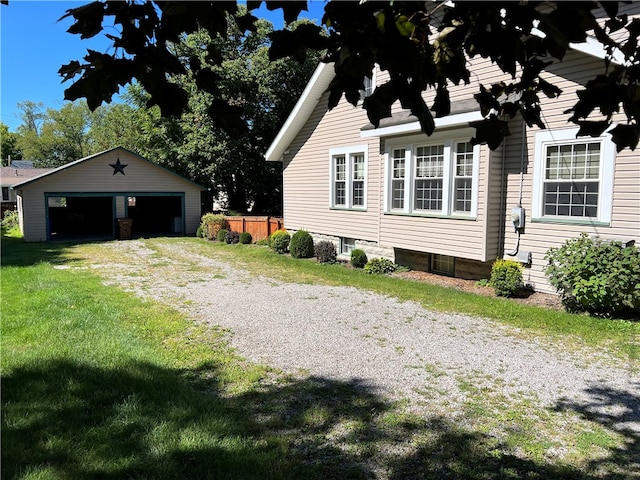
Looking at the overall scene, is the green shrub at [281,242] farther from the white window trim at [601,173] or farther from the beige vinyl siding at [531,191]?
the white window trim at [601,173]

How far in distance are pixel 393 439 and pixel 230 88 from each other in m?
21.6

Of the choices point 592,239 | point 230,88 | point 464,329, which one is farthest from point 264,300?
point 230,88

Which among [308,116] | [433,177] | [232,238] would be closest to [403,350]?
[433,177]

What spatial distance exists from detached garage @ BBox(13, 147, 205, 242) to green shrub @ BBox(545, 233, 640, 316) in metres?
19.4

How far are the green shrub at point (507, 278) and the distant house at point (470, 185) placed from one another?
445mm

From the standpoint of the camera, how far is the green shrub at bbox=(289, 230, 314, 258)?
47.9ft

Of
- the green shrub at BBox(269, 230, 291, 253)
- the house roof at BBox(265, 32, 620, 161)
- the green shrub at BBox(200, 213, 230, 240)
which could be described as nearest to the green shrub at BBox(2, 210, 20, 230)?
the green shrub at BBox(200, 213, 230, 240)

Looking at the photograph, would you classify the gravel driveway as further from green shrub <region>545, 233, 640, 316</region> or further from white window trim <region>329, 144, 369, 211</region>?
white window trim <region>329, 144, 369, 211</region>

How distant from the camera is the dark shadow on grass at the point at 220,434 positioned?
317 centimetres

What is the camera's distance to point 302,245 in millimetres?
14594

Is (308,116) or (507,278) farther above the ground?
(308,116)

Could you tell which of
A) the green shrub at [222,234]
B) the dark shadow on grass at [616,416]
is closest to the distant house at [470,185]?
the dark shadow on grass at [616,416]

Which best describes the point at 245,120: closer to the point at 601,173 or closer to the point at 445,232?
the point at 445,232

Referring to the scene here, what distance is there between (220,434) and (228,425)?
0.15 meters
